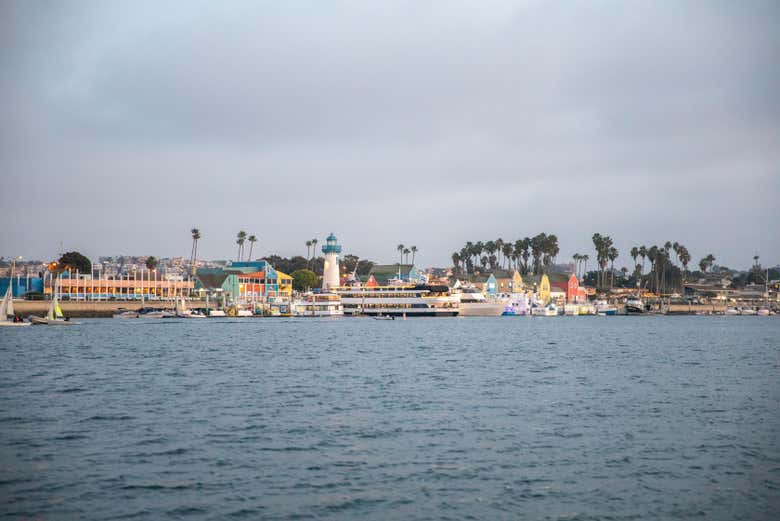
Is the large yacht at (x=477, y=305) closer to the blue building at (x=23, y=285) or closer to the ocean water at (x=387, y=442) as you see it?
the blue building at (x=23, y=285)

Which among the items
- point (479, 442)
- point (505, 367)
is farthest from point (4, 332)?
point (479, 442)

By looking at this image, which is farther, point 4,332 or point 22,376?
point 4,332

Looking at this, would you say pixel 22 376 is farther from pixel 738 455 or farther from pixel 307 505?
pixel 738 455

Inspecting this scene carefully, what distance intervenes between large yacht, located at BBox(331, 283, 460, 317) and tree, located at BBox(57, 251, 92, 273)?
62.7 meters

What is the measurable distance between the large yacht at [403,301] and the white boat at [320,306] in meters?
2.05

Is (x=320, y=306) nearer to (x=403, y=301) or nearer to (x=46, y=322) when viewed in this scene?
(x=403, y=301)

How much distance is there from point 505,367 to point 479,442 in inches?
1101

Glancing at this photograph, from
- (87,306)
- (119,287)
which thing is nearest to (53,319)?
(87,306)

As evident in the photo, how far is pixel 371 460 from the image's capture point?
2395cm

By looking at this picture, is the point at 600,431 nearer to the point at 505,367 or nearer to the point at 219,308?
the point at 505,367

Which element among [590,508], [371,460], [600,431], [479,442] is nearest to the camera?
[590,508]

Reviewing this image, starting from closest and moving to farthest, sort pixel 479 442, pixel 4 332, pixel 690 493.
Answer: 1. pixel 690 493
2. pixel 479 442
3. pixel 4 332

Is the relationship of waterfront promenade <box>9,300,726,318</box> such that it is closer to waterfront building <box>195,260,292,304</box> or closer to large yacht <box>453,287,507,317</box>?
waterfront building <box>195,260,292,304</box>

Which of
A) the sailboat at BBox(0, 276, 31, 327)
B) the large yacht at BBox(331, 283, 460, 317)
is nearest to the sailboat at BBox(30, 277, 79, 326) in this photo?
the sailboat at BBox(0, 276, 31, 327)
